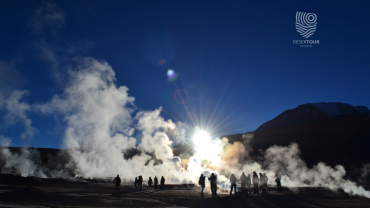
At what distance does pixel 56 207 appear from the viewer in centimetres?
1068

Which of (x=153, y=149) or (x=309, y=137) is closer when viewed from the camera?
(x=153, y=149)

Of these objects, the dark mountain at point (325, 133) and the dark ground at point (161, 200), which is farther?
the dark mountain at point (325, 133)

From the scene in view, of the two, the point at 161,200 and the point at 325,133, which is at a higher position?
the point at 325,133

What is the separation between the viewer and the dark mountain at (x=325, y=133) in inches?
3125

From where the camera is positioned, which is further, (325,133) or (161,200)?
(325,133)

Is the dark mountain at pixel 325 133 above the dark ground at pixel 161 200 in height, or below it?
above

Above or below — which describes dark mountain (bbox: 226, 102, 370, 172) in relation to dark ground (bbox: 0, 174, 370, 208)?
above

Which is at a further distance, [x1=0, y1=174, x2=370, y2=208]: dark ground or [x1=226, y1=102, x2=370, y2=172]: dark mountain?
[x1=226, y1=102, x2=370, y2=172]: dark mountain

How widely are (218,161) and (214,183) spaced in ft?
94.9

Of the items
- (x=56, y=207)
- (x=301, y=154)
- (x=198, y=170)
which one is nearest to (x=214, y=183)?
(x=56, y=207)

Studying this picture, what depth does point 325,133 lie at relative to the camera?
93.9 meters

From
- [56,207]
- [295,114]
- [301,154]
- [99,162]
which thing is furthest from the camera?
[295,114]

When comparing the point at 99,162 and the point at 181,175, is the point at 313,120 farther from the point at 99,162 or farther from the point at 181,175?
the point at 99,162

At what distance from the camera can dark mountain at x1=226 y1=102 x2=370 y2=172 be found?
79.4m
